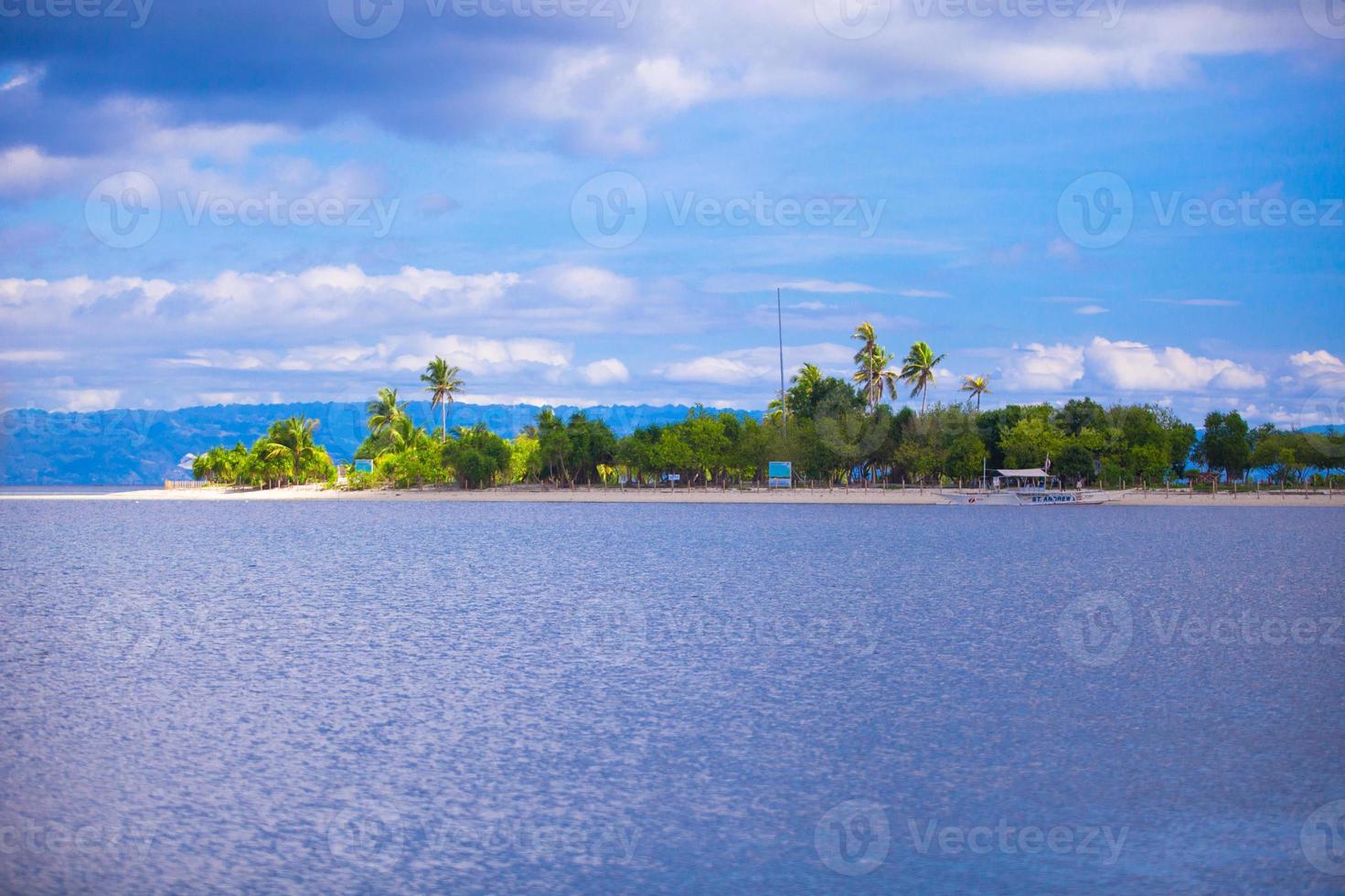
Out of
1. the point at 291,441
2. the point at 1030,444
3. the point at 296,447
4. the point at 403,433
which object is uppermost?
the point at 403,433

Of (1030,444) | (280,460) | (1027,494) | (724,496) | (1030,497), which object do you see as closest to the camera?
(1027,494)

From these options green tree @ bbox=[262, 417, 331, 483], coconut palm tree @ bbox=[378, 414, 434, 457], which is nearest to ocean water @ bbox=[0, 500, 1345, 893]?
coconut palm tree @ bbox=[378, 414, 434, 457]

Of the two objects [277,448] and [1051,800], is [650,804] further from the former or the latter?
[277,448]

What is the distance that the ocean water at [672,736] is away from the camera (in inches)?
516

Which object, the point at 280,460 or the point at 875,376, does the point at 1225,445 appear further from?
the point at 280,460

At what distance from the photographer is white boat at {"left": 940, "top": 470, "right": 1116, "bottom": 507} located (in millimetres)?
105500

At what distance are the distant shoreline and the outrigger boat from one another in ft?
7.34

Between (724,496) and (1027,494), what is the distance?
28644 millimetres

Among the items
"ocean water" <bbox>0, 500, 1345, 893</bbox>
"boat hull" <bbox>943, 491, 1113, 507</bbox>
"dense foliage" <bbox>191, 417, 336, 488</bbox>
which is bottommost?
"ocean water" <bbox>0, 500, 1345, 893</bbox>

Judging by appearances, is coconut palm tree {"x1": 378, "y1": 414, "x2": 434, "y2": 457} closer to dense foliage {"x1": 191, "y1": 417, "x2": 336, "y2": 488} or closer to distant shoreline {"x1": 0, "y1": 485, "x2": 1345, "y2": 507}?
distant shoreline {"x1": 0, "y1": 485, "x2": 1345, "y2": 507}

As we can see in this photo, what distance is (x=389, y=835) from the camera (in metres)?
14.1

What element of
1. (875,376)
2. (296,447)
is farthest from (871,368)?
(296,447)

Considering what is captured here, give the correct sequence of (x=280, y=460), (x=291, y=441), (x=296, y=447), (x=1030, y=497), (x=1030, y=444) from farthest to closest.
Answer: (x=280, y=460) < (x=296, y=447) < (x=291, y=441) < (x=1030, y=444) < (x=1030, y=497)

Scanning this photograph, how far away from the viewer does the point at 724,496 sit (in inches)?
4395
